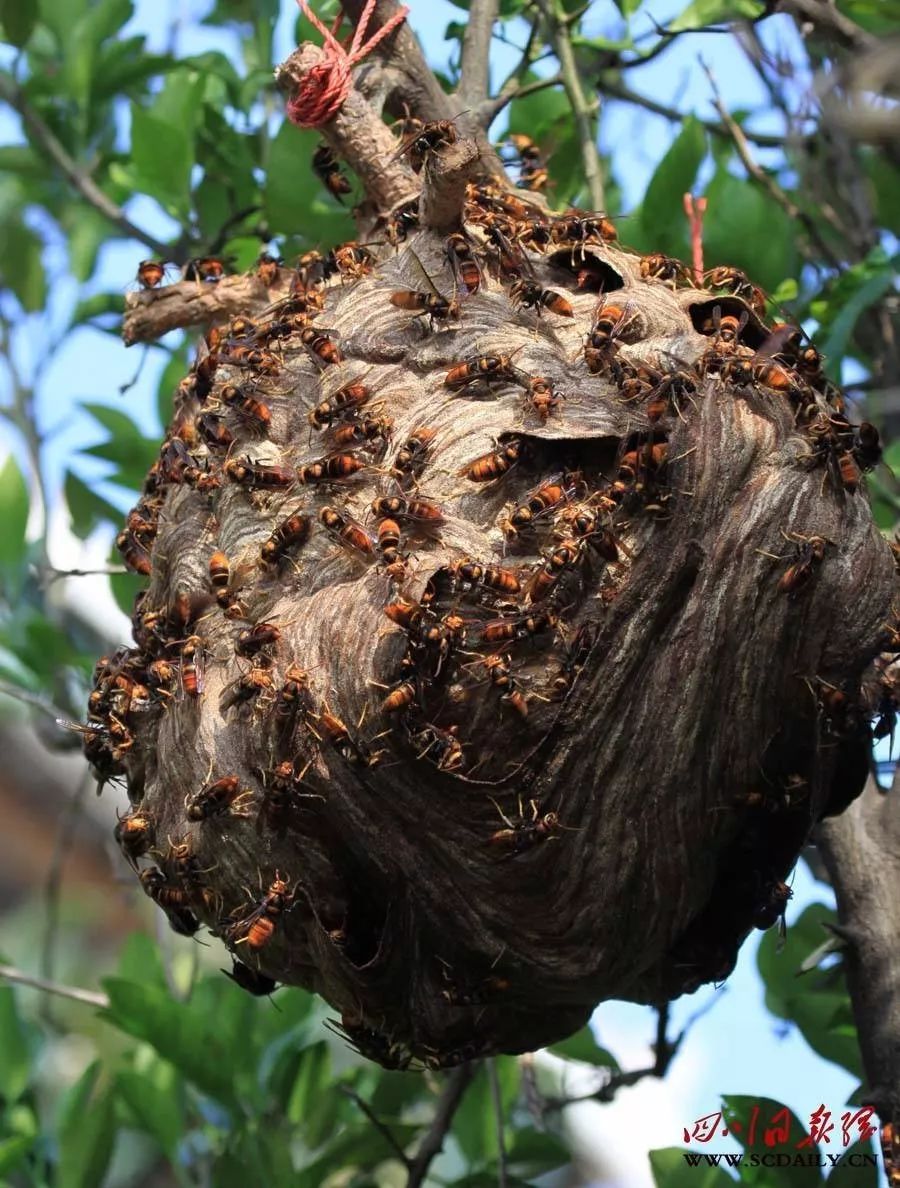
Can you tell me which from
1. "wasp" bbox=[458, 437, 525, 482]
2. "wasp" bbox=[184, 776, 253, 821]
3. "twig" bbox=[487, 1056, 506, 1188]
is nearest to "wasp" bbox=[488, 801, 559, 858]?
"wasp" bbox=[184, 776, 253, 821]

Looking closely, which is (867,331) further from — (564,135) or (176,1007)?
(176,1007)

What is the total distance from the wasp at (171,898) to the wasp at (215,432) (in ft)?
2.23

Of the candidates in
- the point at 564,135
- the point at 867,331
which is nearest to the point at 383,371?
the point at 564,135

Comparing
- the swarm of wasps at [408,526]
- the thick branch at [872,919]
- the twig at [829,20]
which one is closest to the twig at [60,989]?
the swarm of wasps at [408,526]

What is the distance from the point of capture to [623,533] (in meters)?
2.19

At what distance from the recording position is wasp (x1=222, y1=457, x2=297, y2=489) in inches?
97.8

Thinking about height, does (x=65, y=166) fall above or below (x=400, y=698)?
above

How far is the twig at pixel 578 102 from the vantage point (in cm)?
337

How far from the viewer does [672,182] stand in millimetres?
3365

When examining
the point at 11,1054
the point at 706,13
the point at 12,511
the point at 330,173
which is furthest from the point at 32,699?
the point at 706,13

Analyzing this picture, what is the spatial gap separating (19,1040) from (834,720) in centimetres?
243

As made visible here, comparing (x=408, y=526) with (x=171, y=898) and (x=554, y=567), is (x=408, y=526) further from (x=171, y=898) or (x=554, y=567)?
(x=171, y=898)

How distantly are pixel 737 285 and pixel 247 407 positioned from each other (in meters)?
0.83

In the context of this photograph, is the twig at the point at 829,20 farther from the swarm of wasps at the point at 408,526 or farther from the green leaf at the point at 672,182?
the swarm of wasps at the point at 408,526
